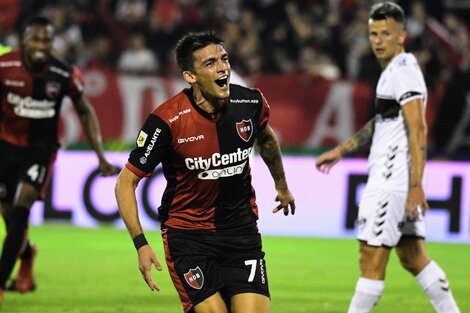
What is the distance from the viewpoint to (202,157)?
20.0 ft

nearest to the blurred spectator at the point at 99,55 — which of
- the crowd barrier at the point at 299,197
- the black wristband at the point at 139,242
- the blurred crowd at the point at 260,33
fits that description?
the blurred crowd at the point at 260,33

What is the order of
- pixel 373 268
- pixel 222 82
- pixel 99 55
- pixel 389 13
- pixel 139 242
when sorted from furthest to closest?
pixel 99 55 < pixel 389 13 < pixel 373 268 < pixel 222 82 < pixel 139 242

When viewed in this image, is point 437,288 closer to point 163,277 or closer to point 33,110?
→ point 33,110

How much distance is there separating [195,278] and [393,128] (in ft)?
6.59

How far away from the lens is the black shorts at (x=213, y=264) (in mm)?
6020

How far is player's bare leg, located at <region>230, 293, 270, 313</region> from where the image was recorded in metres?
5.95

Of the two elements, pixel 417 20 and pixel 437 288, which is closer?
pixel 437 288

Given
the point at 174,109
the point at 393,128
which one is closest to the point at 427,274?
the point at 393,128

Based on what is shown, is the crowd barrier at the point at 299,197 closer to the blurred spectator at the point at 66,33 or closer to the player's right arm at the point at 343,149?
the blurred spectator at the point at 66,33

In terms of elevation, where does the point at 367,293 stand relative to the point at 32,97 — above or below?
below

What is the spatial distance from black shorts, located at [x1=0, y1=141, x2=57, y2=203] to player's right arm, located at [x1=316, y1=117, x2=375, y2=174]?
281cm

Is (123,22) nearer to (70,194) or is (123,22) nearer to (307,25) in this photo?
(307,25)

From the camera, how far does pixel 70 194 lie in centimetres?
1473

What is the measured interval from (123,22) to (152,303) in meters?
9.78
